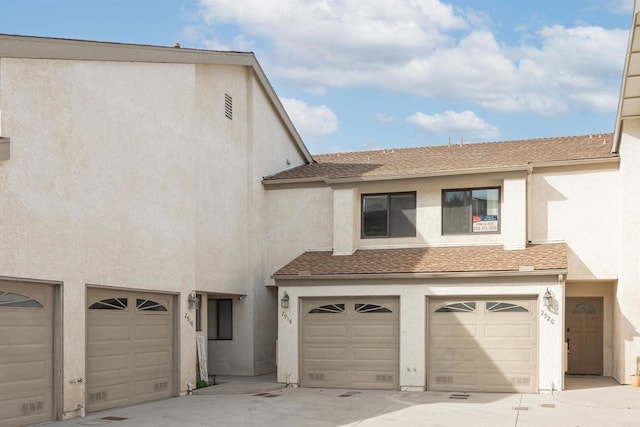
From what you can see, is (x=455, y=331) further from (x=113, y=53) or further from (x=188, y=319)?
(x=113, y=53)

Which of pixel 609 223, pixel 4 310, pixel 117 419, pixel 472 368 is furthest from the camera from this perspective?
pixel 609 223

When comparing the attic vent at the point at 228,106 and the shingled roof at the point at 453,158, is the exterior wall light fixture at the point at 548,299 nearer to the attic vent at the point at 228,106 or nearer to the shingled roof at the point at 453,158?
the shingled roof at the point at 453,158

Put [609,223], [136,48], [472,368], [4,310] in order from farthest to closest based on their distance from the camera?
[609,223] < [472,368] < [136,48] < [4,310]

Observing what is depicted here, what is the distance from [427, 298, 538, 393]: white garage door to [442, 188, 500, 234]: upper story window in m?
2.87

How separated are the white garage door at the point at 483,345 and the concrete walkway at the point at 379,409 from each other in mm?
541

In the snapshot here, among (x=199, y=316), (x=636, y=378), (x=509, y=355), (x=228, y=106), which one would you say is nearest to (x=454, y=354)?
(x=509, y=355)

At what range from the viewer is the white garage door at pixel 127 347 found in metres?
14.4

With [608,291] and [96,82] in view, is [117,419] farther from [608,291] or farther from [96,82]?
[608,291]

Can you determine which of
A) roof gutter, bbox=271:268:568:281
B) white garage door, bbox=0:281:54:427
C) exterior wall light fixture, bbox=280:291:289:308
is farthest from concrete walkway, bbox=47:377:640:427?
roof gutter, bbox=271:268:568:281

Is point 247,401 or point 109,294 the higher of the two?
point 109,294

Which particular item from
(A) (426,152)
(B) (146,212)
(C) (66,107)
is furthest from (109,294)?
(A) (426,152)

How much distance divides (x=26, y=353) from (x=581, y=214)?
14.4m

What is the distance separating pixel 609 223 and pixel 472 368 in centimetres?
553

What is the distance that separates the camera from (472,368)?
58.7 feet
